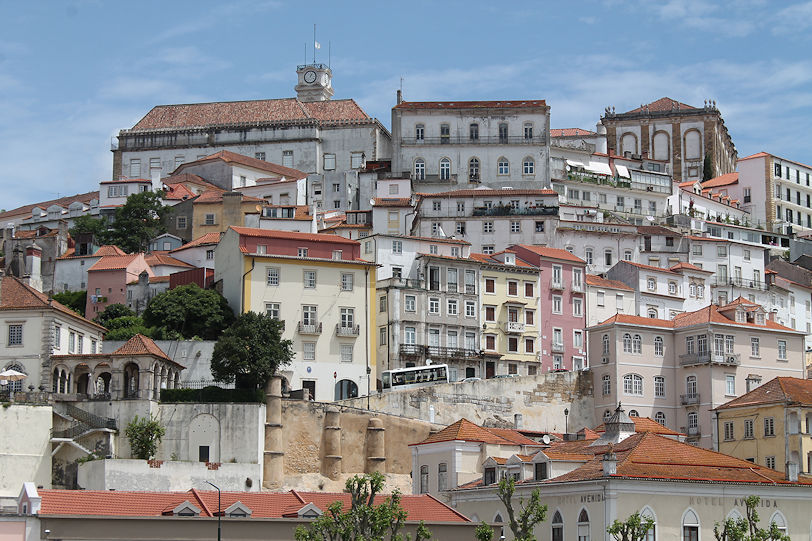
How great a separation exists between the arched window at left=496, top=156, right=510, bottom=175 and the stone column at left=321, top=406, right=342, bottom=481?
4399 cm

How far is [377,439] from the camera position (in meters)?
73.1

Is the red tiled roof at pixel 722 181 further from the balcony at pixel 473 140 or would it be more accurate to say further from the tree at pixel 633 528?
the tree at pixel 633 528

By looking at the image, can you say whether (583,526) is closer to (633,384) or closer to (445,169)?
(633,384)

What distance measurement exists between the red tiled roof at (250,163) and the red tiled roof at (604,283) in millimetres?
32724

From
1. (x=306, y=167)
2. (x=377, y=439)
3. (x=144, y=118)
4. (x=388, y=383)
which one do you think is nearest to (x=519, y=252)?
(x=388, y=383)

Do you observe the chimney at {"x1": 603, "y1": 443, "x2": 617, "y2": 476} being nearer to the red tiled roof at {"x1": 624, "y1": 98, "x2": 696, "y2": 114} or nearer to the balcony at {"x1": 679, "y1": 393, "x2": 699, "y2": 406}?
the balcony at {"x1": 679, "y1": 393, "x2": 699, "y2": 406}

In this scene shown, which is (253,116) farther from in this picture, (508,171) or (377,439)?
(377,439)

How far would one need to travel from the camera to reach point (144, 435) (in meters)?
67.6

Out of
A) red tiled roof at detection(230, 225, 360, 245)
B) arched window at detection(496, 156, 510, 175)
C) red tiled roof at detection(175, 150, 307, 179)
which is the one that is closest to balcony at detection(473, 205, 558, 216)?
arched window at detection(496, 156, 510, 175)

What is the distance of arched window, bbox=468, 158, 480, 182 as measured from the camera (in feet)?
367

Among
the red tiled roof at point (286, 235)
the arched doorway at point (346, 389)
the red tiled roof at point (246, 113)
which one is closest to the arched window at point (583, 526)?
the arched doorway at point (346, 389)

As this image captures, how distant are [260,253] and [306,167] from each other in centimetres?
4678

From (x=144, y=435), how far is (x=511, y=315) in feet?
Result: 98.2

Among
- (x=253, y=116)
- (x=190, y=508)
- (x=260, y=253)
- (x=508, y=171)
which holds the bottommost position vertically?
(x=190, y=508)
